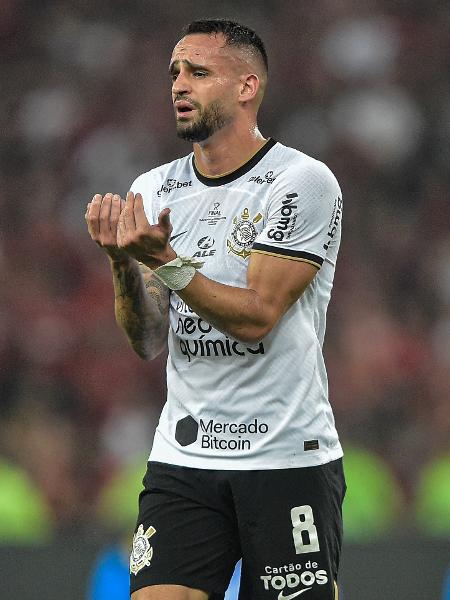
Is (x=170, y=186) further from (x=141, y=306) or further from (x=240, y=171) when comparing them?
(x=141, y=306)

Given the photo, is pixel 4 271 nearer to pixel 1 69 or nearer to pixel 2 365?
pixel 2 365

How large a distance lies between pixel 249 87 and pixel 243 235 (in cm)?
54

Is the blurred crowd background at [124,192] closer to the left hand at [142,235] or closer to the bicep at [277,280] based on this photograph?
the bicep at [277,280]

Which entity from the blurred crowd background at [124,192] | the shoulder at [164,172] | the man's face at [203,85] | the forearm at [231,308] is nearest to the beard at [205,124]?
the man's face at [203,85]

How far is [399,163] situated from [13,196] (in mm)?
3168

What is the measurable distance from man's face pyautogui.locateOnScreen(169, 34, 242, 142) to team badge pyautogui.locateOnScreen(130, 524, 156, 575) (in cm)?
123

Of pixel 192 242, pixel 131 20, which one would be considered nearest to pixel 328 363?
pixel 131 20

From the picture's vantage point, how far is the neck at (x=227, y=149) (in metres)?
3.88

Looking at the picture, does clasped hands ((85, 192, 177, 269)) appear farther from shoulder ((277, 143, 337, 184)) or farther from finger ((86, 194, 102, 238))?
shoulder ((277, 143, 337, 184))

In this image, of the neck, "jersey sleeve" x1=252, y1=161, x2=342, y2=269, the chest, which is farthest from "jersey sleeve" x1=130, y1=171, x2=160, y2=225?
"jersey sleeve" x1=252, y1=161, x2=342, y2=269

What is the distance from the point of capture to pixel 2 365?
28.9 ft

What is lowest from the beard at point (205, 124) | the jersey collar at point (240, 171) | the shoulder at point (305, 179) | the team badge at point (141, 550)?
the team badge at point (141, 550)

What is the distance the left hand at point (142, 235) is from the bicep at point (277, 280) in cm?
31

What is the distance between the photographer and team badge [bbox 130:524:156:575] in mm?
3610
